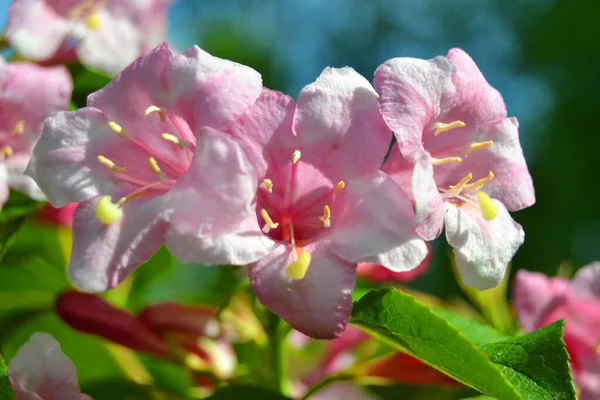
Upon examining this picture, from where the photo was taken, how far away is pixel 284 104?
74 centimetres

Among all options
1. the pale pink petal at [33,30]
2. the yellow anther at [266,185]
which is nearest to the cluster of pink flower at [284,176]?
the yellow anther at [266,185]

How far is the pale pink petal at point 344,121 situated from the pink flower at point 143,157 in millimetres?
58

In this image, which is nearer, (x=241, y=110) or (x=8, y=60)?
(x=241, y=110)

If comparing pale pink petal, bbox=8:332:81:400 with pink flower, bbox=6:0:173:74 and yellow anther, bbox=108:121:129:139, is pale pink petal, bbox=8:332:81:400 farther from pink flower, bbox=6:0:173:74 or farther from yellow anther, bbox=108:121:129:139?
pink flower, bbox=6:0:173:74

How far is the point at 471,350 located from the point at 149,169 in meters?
0.39

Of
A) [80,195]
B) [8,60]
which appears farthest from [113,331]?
[8,60]

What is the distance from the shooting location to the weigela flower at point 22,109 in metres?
0.99

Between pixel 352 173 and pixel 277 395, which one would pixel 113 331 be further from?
pixel 352 173

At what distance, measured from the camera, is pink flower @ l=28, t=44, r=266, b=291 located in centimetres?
67

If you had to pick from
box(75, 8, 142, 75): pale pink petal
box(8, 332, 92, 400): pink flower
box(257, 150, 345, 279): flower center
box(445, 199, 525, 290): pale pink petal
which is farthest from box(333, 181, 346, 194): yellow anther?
box(75, 8, 142, 75): pale pink petal

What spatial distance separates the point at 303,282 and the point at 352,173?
0.41ft

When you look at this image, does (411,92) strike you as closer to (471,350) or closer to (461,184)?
(461,184)

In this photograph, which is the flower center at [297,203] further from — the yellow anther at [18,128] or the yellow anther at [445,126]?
the yellow anther at [18,128]

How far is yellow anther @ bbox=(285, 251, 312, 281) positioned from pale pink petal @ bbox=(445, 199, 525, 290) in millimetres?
152
